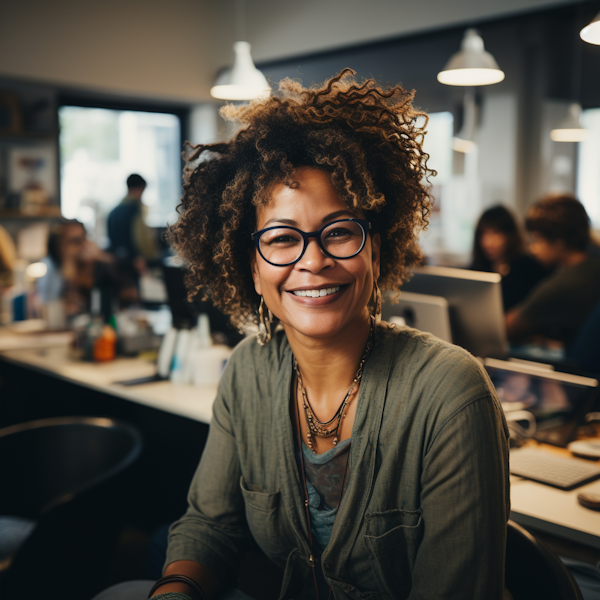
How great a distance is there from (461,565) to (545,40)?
3737 millimetres

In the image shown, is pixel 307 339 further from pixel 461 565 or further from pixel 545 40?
pixel 545 40

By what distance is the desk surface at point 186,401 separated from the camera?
137 cm

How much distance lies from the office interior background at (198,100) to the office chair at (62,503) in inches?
23.6

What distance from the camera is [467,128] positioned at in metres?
4.24

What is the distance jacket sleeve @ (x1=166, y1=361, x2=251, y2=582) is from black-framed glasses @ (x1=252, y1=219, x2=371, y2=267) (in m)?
0.34

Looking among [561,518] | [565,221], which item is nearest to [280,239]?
[561,518]

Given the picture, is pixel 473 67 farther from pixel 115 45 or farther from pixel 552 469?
pixel 115 45

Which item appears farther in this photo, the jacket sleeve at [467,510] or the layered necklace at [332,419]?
the layered necklace at [332,419]

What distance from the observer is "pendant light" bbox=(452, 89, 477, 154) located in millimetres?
4188

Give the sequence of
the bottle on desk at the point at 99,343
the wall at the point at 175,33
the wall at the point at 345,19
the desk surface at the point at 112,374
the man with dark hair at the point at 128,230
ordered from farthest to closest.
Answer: the man with dark hair at the point at 128,230 → the wall at the point at 175,33 → the wall at the point at 345,19 → the bottle on desk at the point at 99,343 → the desk surface at the point at 112,374

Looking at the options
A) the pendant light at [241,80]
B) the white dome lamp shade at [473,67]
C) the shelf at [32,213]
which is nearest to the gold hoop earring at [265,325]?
the white dome lamp shade at [473,67]

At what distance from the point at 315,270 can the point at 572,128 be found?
10.2 feet

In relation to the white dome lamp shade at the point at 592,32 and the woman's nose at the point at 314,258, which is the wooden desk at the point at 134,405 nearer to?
the woman's nose at the point at 314,258

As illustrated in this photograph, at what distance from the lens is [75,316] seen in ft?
12.2
